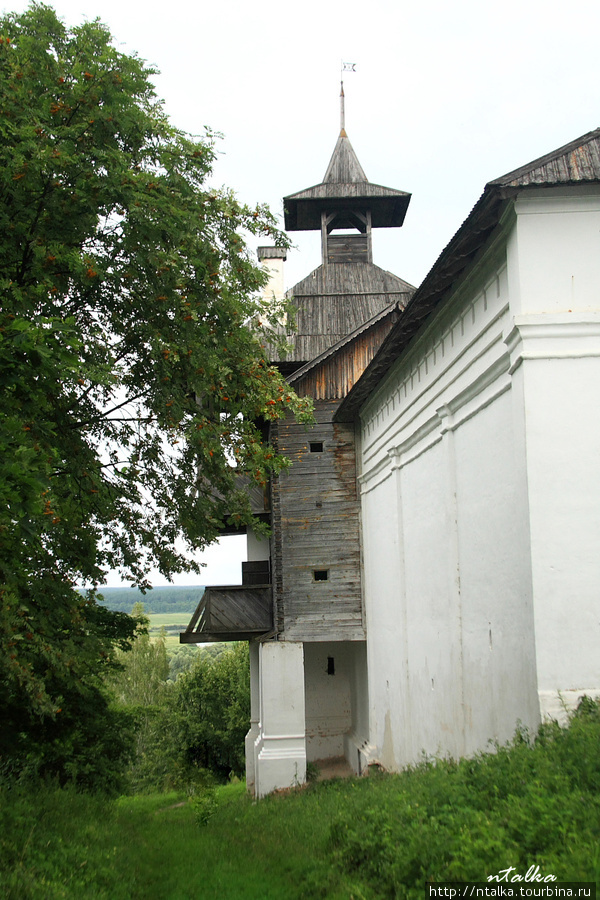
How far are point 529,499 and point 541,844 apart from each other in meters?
3.14

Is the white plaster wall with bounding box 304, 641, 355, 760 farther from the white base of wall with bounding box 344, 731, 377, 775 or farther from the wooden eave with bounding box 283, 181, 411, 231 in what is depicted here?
the wooden eave with bounding box 283, 181, 411, 231

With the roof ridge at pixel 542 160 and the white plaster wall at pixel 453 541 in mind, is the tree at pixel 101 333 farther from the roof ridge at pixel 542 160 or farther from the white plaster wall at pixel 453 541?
the roof ridge at pixel 542 160

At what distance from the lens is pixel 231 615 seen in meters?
17.0

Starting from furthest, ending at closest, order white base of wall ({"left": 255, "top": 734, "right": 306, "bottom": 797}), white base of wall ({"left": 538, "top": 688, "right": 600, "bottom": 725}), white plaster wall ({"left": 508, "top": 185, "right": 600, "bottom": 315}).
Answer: white base of wall ({"left": 255, "top": 734, "right": 306, "bottom": 797}) → white plaster wall ({"left": 508, "top": 185, "right": 600, "bottom": 315}) → white base of wall ({"left": 538, "top": 688, "right": 600, "bottom": 725})

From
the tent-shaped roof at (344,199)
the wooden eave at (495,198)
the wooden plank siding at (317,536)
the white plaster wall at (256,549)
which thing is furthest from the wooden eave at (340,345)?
the wooden eave at (495,198)

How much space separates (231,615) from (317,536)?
2439 mm

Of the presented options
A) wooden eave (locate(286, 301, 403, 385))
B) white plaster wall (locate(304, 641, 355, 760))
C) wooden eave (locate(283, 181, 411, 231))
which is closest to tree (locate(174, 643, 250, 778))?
white plaster wall (locate(304, 641, 355, 760))

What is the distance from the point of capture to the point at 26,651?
8156mm

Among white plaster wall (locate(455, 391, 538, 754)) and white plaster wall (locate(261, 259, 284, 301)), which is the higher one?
white plaster wall (locate(261, 259, 284, 301))

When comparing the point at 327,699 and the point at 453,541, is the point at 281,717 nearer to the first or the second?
the point at 327,699

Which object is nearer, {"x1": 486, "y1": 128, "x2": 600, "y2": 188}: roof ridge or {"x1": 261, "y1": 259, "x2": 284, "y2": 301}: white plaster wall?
{"x1": 486, "y1": 128, "x2": 600, "y2": 188}: roof ridge

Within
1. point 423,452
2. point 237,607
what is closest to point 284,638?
point 237,607

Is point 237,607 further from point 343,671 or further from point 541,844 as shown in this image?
point 541,844

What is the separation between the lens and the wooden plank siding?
1681 centimetres
